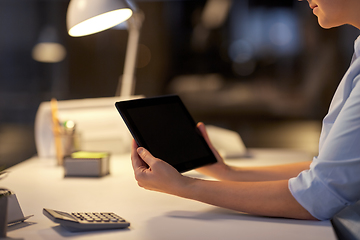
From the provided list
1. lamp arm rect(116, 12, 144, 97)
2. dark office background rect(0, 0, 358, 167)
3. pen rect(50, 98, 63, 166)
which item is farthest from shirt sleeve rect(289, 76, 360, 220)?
dark office background rect(0, 0, 358, 167)

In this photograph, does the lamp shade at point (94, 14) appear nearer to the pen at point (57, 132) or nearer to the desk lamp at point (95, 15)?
the desk lamp at point (95, 15)

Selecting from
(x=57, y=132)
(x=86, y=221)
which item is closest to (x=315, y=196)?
(x=86, y=221)

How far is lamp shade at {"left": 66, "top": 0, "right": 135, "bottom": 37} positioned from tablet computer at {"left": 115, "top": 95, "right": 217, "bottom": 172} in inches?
12.1

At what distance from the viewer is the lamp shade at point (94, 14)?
1.12 m

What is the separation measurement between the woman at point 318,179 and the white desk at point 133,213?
0.12ft

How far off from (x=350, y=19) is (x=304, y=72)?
456 cm

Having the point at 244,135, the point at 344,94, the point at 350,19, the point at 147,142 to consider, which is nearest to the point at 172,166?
the point at 147,142

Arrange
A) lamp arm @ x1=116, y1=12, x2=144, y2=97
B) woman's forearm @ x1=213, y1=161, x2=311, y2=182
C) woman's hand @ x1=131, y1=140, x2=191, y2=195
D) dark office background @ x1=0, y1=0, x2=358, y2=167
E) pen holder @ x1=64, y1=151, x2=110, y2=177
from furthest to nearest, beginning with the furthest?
dark office background @ x1=0, y1=0, x2=358, y2=167, lamp arm @ x1=116, y1=12, x2=144, y2=97, pen holder @ x1=64, y1=151, x2=110, y2=177, woman's forearm @ x1=213, y1=161, x2=311, y2=182, woman's hand @ x1=131, y1=140, x2=191, y2=195

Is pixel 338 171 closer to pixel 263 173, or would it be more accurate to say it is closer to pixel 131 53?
pixel 263 173

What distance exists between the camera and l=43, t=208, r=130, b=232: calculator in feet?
2.46

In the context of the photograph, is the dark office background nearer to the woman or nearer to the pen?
the pen

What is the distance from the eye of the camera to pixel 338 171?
2.45 ft

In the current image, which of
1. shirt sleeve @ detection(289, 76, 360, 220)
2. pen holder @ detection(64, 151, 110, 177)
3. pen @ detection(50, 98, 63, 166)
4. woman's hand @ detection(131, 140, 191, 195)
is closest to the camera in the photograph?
shirt sleeve @ detection(289, 76, 360, 220)

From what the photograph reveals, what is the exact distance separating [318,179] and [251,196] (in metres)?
0.15
